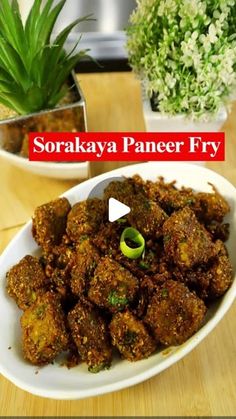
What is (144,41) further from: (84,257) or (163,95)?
(84,257)

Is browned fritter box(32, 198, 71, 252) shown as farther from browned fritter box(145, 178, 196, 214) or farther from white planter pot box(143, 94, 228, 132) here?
white planter pot box(143, 94, 228, 132)

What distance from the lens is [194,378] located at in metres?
0.85

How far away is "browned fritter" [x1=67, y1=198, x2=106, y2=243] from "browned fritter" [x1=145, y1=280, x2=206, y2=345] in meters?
0.21

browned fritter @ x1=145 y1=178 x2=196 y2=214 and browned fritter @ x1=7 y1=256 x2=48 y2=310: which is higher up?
browned fritter @ x1=145 y1=178 x2=196 y2=214

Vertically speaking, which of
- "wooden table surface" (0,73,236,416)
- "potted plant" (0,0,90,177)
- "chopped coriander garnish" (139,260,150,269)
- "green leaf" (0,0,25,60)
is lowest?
"wooden table surface" (0,73,236,416)

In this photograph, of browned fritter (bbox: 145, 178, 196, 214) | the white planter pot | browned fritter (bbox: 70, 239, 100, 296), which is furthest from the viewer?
the white planter pot

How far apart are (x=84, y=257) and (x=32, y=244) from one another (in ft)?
0.49

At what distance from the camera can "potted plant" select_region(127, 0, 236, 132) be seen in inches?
38.7

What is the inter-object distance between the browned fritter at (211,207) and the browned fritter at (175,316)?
208 mm

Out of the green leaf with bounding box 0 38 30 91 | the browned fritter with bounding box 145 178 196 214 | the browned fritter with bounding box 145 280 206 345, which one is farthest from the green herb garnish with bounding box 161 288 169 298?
the green leaf with bounding box 0 38 30 91

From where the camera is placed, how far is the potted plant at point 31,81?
1.04 meters

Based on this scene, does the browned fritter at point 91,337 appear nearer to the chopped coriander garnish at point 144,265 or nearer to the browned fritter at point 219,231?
the chopped coriander garnish at point 144,265

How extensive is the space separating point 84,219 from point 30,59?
41 cm

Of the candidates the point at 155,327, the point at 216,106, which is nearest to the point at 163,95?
the point at 216,106
